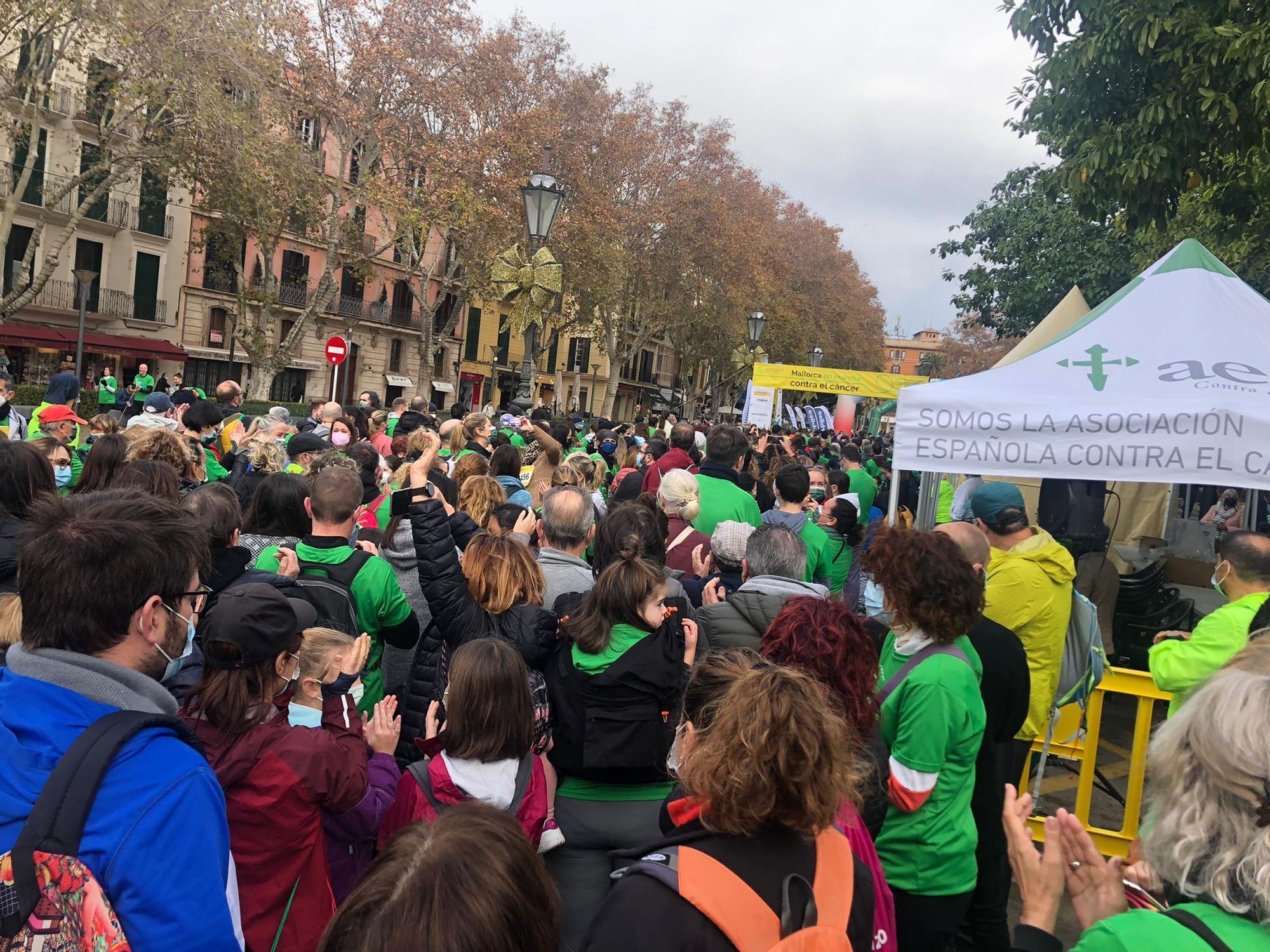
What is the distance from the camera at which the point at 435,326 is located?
46281mm

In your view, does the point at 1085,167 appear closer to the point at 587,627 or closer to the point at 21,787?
the point at 587,627

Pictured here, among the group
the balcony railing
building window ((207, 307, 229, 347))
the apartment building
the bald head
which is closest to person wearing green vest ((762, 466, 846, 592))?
the bald head

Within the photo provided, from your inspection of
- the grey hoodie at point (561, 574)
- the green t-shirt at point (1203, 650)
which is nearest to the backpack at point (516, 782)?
the grey hoodie at point (561, 574)

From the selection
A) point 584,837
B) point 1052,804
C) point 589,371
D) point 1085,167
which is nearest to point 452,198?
point 1085,167

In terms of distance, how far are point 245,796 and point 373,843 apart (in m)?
0.63

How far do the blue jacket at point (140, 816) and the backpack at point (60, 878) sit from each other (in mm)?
28

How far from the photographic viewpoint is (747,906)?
1.57 meters

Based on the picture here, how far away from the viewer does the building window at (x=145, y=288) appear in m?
32.2

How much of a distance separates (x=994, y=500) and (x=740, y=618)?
156 cm

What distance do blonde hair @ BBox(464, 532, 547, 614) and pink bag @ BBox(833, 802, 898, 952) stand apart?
157 cm

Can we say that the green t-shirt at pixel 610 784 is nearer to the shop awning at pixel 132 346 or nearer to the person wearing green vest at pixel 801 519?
the person wearing green vest at pixel 801 519

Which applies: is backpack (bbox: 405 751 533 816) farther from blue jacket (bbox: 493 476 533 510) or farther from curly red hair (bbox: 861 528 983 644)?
blue jacket (bbox: 493 476 533 510)

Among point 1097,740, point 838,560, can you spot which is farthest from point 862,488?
point 1097,740

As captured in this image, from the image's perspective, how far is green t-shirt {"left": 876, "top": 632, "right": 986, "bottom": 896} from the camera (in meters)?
2.76
